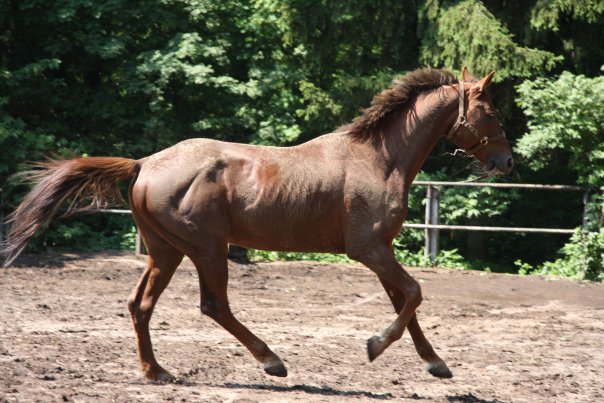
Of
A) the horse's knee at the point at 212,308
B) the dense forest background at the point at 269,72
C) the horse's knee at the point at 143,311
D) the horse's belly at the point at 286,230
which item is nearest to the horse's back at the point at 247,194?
the horse's belly at the point at 286,230

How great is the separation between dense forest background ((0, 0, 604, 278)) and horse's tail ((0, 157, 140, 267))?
7615mm

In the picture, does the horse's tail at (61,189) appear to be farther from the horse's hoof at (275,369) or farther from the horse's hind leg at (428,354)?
the horse's hind leg at (428,354)

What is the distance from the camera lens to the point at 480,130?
21.8ft

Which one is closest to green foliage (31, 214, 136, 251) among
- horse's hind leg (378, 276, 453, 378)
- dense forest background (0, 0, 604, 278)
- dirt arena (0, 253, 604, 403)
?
dense forest background (0, 0, 604, 278)

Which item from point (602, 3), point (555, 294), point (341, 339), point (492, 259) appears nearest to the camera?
point (341, 339)

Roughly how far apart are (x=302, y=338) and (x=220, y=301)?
1942 millimetres

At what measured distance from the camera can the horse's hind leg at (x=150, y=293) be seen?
6273 mm

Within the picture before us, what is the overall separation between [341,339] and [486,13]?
311 inches

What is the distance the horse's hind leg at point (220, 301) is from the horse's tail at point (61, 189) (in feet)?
2.88

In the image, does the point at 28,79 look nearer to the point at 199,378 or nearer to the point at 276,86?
the point at 276,86

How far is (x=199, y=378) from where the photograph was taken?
252 inches

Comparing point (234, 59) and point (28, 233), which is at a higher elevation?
point (234, 59)

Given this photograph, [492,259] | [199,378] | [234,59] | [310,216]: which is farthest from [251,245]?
[492,259]

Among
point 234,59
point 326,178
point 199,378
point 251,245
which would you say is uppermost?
point 234,59
